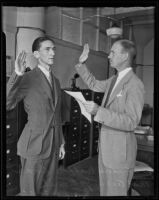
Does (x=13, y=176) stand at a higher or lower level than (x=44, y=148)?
lower

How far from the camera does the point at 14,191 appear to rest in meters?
1.55

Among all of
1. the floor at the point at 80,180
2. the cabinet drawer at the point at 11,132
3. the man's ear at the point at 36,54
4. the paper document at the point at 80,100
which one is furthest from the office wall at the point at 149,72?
the cabinet drawer at the point at 11,132

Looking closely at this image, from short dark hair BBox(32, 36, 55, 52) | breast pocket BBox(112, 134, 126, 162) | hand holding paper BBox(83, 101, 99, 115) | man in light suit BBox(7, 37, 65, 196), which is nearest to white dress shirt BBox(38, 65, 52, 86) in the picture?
man in light suit BBox(7, 37, 65, 196)

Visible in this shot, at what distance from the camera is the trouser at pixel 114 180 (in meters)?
1.53

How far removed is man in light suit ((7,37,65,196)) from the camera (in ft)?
5.00

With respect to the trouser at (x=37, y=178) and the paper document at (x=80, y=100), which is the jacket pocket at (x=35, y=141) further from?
the paper document at (x=80, y=100)

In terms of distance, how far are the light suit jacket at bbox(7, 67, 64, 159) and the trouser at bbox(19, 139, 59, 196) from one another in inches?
1.6

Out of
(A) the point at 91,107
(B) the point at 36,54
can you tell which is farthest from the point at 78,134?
(B) the point at 36,54

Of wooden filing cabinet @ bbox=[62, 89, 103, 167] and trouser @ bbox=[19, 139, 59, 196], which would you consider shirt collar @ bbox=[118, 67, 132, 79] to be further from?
trouser @ bbox=[19, 139, 59, 196]

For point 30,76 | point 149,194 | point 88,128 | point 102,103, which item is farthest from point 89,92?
point 149,194

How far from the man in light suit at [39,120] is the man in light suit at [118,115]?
0.59 ft

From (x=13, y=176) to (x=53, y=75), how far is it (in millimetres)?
605

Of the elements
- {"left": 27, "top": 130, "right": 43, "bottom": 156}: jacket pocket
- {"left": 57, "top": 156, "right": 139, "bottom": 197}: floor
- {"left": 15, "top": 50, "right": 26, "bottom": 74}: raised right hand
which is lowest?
{"left": 57, "top": 156, "right": 139, "bottom": 197}: floor

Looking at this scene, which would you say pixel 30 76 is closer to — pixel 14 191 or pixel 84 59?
pixel 84 59
